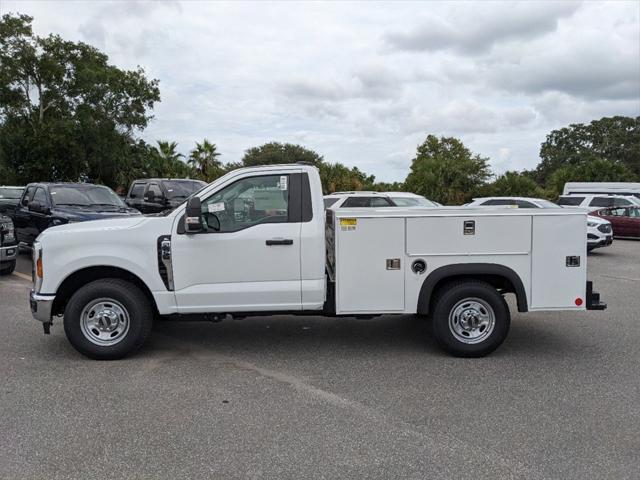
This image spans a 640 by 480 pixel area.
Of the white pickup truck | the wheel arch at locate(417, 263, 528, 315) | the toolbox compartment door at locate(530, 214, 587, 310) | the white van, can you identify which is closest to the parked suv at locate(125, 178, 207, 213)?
the white pickup truck

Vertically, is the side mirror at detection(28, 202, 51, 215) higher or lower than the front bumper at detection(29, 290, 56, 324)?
higher

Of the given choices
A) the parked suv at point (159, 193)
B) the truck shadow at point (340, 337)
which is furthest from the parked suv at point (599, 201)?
the truck shadow at point (340, 337)

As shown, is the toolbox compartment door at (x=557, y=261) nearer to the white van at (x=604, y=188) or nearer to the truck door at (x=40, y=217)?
the truck door at (x=40, y=217)

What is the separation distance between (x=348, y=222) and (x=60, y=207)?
27.3 ft

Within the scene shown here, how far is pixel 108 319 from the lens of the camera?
620 centimetres

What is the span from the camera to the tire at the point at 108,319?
6105 mm

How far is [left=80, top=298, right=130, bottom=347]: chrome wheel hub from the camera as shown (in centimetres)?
616

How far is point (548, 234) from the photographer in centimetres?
613

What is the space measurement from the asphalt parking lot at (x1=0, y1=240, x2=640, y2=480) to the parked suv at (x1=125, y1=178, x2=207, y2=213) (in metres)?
9.85

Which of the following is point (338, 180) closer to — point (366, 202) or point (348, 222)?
point (366, 202)

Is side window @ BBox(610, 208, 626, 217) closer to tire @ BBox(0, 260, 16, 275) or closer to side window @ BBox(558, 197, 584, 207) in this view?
side window @ BBox(558, 197, 584, 207)

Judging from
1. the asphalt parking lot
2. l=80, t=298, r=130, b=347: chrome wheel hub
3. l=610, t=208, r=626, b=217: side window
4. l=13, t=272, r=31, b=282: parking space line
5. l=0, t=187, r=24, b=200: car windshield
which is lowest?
the asphalt parking lot

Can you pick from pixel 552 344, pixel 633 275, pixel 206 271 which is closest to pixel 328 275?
pixel 206 271

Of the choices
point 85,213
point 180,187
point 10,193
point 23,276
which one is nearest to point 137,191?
point 180,187
